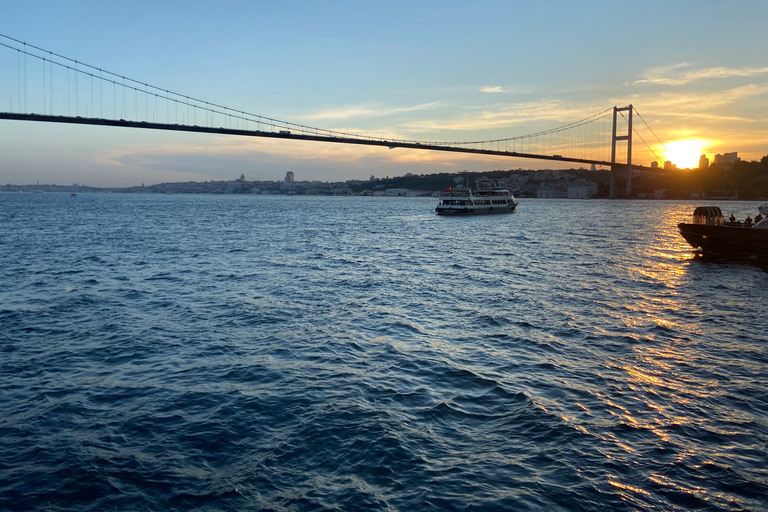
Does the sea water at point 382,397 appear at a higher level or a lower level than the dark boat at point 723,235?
lower

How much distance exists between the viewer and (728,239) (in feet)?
89.5

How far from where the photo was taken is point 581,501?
209 inches

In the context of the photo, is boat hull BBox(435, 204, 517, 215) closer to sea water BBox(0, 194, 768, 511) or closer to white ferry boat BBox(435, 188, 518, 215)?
white ferry boat BBox(435, 188, 518, 215)

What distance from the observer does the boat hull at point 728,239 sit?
25.8 metres

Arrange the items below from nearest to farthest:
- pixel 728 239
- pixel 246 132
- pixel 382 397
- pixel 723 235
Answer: pixel 382 397 < pixel 728 239 < pixel 723 235 < pixel 246 132

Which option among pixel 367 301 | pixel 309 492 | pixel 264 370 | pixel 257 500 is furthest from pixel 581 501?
pixel 367 301

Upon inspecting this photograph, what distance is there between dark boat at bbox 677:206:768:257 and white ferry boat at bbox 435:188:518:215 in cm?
5035

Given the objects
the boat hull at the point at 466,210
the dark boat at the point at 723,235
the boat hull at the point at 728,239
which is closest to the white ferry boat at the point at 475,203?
the boat hull at the point at 466,210

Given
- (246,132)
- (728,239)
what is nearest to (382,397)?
(728,239)

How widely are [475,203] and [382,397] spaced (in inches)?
2970

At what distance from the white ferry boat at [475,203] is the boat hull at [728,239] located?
5094 centimetres

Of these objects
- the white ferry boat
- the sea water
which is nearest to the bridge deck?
the white ferry boat

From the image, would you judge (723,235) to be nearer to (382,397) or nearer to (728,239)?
(728,239)

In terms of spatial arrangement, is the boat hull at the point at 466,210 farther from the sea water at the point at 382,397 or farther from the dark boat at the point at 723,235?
the sea water at the point at 382,397
